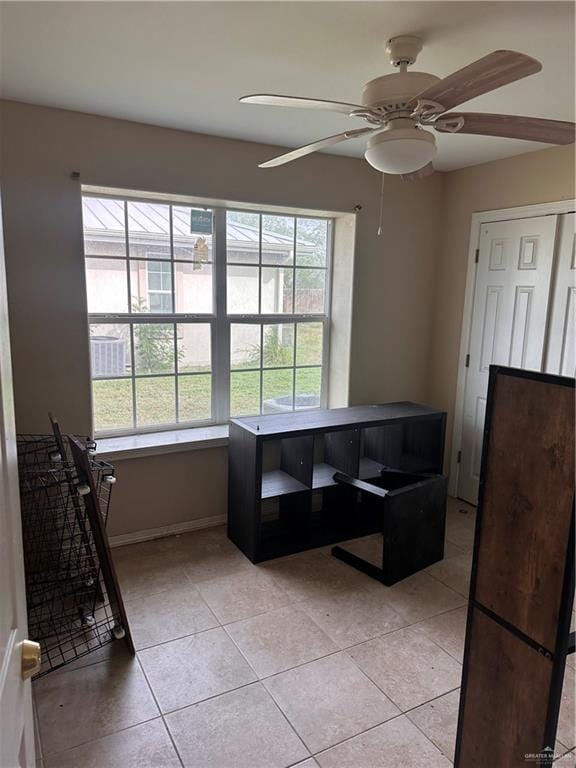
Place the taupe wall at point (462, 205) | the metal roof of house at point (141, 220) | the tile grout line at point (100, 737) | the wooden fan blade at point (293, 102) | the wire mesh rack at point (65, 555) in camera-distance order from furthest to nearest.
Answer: the taupe wall at point (462, 205)
the metal roof of house at point (141, 220)
the wire mesh rack at point (65, 555)
the tile grout line at point (100, 737)
the wooden fan blade at point (293, 102)

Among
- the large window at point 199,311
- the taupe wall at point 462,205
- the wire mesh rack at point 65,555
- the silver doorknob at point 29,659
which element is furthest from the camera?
the taupe wall at point 462,205

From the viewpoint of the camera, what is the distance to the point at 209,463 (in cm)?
321

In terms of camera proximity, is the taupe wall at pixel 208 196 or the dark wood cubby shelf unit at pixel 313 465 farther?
the dark wood cubby shelf unit at pixel 313 465

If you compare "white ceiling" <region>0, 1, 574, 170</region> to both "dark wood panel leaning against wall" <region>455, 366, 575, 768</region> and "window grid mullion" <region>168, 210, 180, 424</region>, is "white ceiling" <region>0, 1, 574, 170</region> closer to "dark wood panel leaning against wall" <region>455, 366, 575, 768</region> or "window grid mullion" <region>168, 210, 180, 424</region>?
"window grid mullion" <region>168, 210, 180, 424</region>

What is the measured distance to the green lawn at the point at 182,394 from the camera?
303cm

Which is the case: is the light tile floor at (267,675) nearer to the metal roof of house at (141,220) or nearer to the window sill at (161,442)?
the window sill at (161,442)

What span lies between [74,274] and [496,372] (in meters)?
2.30

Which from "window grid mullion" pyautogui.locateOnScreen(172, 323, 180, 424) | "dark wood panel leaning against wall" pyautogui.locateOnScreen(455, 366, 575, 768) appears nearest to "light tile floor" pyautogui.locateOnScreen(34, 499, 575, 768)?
"dark wood panel leaning against wall" pyautogui.locateOnScreen(455, 366, 575, 768)

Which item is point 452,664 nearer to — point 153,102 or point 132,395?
point 132,395

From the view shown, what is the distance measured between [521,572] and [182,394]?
2461mm

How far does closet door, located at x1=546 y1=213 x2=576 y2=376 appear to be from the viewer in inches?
118

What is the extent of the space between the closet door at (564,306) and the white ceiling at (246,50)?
0.76 meters

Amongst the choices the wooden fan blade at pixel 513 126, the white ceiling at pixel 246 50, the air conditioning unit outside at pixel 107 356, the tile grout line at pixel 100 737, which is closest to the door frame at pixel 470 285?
the white ceiling at pixel 246 50

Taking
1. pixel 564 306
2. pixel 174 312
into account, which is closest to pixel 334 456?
pixel 174 312
